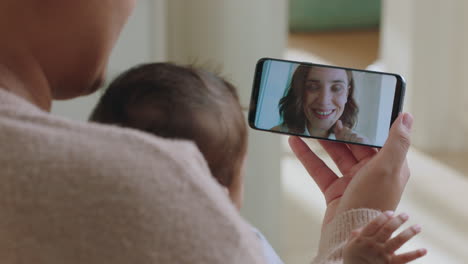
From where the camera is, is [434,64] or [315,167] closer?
[315,167]

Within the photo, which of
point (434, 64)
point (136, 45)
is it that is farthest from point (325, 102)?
point (434, 64)

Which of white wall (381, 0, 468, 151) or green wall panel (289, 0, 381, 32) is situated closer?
white wall (381, 0, 468, 151)

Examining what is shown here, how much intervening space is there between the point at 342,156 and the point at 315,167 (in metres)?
0.03

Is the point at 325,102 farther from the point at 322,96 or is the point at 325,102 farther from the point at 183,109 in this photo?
the point at 183,109

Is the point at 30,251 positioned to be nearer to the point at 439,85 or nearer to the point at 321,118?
the point at 321,118

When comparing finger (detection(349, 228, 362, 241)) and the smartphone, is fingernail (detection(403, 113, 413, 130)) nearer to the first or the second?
the smartphone

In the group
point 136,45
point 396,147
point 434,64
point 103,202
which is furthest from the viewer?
point 434,64

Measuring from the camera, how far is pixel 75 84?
50 cm

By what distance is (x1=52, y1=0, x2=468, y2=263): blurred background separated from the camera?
1414mm

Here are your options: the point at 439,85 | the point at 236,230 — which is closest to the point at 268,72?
the point at 236,230

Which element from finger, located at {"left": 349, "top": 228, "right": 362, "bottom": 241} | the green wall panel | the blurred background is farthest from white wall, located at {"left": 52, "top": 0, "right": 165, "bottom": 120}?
the green wall panel

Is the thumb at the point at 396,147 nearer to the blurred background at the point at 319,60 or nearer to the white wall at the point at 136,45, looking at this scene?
the blurred background at the point at 319,60

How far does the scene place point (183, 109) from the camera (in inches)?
21.7

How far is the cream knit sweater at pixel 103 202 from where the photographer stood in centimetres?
38
